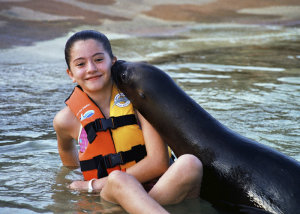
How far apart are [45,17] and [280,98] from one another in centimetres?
952

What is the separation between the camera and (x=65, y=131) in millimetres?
3930

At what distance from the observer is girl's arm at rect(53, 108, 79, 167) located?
12.7 feet

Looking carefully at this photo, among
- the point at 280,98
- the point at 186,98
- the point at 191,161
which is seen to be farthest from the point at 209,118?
the point at 280,98

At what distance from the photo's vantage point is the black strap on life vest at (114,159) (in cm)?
363

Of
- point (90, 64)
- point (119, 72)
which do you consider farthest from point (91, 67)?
point (119, 72)

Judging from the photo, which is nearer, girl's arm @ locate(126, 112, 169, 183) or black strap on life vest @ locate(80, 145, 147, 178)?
girl's arm @ locate(126, 112, 169, 183)

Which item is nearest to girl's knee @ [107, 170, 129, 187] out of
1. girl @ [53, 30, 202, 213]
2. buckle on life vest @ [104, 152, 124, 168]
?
girl @ [53, 30, 202, 213]

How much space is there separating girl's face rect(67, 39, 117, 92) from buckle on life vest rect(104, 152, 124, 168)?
51cm

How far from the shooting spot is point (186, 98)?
3674mm

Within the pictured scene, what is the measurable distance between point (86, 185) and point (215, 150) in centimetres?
98

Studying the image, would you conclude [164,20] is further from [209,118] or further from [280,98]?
[209,118]

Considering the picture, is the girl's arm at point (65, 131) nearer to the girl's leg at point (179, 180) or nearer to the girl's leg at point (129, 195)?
the girl's leg at point (129, 195)

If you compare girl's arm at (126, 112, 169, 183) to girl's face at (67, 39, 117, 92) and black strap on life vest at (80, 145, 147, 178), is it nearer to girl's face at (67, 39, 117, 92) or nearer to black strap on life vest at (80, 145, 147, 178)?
black strap on life vest at (80, 145, 147, 178)

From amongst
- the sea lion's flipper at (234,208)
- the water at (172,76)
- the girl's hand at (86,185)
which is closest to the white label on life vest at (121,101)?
the girl's hand at (86,185)
